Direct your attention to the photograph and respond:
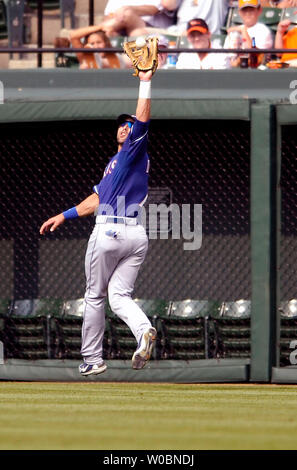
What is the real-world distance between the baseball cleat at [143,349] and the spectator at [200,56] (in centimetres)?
427

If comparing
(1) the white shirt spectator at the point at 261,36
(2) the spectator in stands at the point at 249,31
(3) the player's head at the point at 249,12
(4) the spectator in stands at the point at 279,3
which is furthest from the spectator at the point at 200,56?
(4) the spectator in stands at the point at 279,3

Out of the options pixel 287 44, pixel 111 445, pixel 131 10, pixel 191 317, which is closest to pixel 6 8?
pixel 131 10

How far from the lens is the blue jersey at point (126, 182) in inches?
282

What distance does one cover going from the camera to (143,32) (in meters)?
11.0

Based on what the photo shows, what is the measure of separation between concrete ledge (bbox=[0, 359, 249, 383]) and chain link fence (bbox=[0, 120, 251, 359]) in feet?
5.76

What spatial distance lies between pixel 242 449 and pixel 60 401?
87.5 inches

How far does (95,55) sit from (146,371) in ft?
11.1

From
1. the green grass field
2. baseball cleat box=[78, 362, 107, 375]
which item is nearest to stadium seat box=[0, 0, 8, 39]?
the green grass field

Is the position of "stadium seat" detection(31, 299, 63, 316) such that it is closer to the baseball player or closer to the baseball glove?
the baseball player

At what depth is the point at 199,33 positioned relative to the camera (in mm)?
10539

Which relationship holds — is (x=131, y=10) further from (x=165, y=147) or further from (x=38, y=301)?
(x=38, y=301)

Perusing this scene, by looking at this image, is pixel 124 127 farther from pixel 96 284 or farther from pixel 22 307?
pixel 22 307

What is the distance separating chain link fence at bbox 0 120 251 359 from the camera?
1111 centimetres

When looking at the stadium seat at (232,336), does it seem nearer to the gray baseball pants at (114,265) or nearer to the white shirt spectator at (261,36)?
the white shirt spectator at (261,36)
